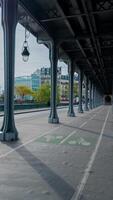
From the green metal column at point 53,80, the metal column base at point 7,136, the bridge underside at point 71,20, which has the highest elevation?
the bridge underside at point 71,20

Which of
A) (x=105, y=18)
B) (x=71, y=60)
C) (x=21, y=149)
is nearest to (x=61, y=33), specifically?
(x=105, y=18)

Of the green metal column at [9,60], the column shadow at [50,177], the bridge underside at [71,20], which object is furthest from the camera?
the bridge underside at [71,20]

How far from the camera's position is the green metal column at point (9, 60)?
12.9 metres

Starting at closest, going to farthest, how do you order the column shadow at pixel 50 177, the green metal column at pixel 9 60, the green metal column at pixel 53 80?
1. the column shadow at pixel 50 177
2. the green metal column at pixel 9 60
3. the green metal column at pixel 53 80

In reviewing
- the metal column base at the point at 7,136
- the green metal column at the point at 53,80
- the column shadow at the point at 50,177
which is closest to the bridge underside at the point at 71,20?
the green metal column at the point at 53,80

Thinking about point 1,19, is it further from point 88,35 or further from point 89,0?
point 88,35

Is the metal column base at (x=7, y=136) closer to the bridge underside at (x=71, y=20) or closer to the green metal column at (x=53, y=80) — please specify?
the bridge underside at (x=71, y=20)

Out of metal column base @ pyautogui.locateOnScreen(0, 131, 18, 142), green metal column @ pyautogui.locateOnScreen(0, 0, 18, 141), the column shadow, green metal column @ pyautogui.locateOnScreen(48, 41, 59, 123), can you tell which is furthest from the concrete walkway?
green metal column @ pyautogui.locateOnScreen(48, 41, 59, 123)

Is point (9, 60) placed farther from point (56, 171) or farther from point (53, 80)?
point (53, 80)

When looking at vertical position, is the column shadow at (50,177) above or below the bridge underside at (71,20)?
below

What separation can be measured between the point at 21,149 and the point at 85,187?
4.78 meters

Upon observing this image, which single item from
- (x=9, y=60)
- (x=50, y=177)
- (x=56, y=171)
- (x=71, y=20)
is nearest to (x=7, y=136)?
(x=9, y=60)

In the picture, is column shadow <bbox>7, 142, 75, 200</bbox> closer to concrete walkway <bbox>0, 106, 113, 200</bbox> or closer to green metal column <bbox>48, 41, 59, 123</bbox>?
concrete walkway <bbox>0, 106, 113, 200</bbox>

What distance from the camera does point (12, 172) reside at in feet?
24.4
